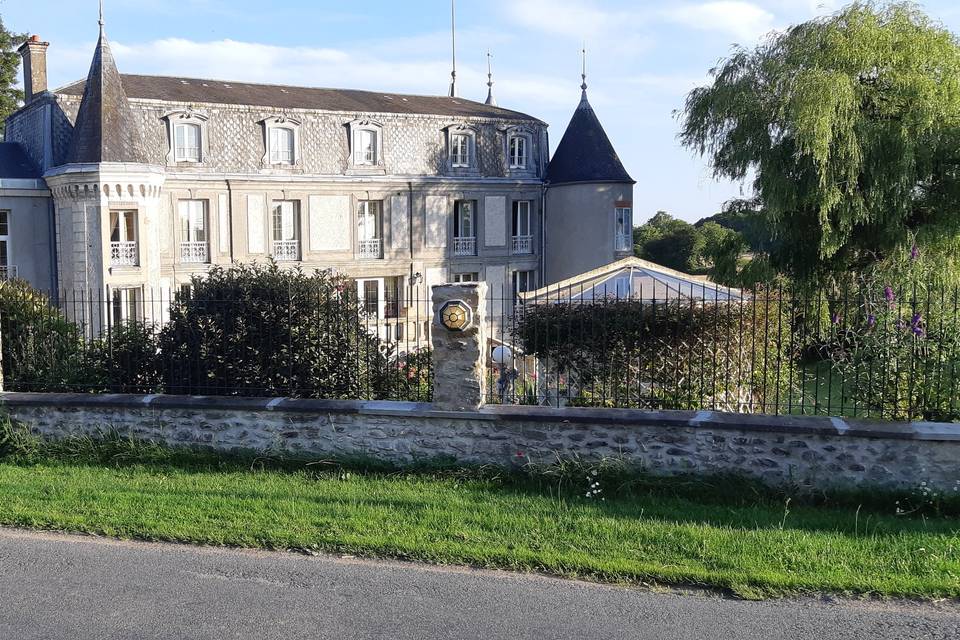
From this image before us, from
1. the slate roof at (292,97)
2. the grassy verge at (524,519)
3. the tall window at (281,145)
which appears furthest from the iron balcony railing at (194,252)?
the grassy verge at (524,519)

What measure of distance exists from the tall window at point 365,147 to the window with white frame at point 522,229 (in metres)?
6.01

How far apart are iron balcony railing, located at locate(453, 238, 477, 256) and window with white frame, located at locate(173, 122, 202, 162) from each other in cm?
1001

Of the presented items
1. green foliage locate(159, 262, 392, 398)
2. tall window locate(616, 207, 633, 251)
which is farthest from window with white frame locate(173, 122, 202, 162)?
green foliage locate(159, 262, 392, 398)

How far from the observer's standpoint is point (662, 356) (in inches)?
352

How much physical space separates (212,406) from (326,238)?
2287 centimetres

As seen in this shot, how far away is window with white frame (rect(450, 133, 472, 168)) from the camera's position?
107 ft

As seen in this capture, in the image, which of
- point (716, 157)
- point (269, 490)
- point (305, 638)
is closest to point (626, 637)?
point (305, 638)

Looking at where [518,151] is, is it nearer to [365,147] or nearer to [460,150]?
[460,150]

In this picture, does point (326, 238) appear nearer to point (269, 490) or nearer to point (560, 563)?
point (269, 490)

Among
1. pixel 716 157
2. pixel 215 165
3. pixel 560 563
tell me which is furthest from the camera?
pixel 215 165

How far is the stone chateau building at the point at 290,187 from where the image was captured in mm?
25078

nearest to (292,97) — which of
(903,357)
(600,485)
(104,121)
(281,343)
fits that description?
(104,121)

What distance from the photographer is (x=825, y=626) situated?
16.5 feet

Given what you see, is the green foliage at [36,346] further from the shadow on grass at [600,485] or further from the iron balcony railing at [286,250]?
the iron balcony railing at [286,250]
